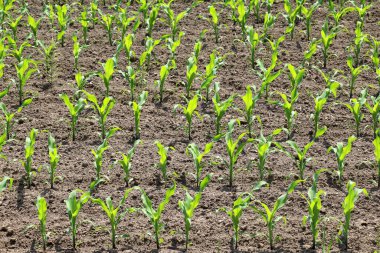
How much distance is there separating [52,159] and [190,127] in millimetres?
1467

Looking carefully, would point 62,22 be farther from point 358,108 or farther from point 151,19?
point 358,108

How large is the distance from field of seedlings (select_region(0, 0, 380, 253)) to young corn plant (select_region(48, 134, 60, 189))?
0.05 ft

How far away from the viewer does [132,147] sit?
7.43 meters

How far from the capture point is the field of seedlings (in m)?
6.35

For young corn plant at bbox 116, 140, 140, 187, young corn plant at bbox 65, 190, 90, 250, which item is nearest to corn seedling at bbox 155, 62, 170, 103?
young corn plant at bbox 116, 140, 140, 187

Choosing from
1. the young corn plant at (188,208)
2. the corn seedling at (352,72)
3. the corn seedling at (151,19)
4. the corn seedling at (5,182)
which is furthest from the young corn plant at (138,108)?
the corn seedling at (352,72)

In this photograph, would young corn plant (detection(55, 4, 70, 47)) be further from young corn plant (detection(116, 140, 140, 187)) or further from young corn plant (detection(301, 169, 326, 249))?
young corn plant (detection(301, 169, 326, 249))

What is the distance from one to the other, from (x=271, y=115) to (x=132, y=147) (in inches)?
56.0

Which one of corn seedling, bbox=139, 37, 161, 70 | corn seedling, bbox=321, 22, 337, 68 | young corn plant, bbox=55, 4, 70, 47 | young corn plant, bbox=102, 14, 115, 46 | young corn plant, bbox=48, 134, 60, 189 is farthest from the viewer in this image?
young corn plant, bbox=102, 14, 115, 46

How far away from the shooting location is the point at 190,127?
775cm

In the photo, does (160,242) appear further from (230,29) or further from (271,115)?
(230,29)

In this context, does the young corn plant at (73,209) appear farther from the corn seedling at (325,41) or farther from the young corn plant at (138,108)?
the corn seedling at (325,41)

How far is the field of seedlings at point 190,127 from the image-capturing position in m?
6.35

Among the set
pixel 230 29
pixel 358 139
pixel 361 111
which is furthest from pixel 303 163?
pixel 230 29
